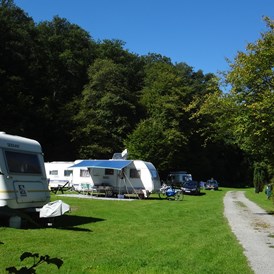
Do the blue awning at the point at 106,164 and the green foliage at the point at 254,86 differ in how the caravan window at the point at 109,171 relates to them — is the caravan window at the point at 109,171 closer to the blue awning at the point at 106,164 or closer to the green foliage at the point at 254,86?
the blue awning at the point at 106,164

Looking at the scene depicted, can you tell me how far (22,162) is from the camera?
43.7ft

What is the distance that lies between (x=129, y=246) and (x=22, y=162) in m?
5.09

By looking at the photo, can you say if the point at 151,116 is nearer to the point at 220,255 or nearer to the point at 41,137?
the point at 41,137

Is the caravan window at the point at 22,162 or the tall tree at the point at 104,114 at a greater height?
the tall tree at the point at 104,114

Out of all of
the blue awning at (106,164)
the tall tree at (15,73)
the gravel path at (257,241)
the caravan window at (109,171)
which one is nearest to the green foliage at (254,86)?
the gravel path at (257,241)

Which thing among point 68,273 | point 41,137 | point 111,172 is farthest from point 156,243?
point 41,137

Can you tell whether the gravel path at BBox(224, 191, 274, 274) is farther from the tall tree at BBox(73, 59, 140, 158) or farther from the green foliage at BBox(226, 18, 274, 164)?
the tall tree at BBox(73, 59, 140, 158)

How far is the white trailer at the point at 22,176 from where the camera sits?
12.2 m

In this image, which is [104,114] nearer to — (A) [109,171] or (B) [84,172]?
(B) [84,172]

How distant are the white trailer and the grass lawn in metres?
0.88

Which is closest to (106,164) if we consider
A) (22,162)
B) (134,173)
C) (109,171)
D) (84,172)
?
(109,171)

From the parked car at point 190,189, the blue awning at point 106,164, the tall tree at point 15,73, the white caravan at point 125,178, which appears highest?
the tall tree at point 15,73

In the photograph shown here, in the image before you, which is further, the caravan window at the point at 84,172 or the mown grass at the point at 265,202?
the caravan window at the point at 84,172

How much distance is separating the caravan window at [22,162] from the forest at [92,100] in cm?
2381
